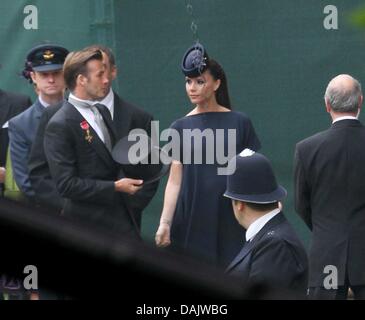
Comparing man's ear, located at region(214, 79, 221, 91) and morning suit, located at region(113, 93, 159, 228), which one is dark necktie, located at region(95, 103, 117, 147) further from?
man's ear, located at region(214, 79, 221, 91)

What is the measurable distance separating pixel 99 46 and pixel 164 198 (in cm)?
89

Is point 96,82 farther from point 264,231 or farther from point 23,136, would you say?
point 264,231

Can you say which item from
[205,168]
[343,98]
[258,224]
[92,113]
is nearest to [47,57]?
[92,113]

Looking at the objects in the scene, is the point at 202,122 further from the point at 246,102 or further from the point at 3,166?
the point at 3,166

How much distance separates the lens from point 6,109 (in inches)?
255

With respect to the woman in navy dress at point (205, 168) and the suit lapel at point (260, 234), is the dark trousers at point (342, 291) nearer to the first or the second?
the woman in navy dress at point (205, 168)

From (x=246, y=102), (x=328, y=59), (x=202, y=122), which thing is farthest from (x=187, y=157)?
(x=328, y=59)

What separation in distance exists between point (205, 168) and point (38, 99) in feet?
3.16

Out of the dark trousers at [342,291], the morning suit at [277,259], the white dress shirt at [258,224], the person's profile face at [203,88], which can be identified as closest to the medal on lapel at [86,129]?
the person's profile face at [203,88]

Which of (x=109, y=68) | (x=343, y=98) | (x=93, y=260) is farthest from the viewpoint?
(x=109, y=68)

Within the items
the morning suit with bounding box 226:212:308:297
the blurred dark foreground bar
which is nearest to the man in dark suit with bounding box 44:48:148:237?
the morning suit with bounding box 226:212:308:297

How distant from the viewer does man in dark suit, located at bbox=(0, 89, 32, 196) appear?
646 cm

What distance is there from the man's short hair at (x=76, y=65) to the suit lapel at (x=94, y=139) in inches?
5.4

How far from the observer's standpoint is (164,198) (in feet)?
21.1
